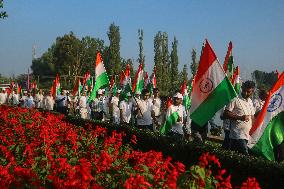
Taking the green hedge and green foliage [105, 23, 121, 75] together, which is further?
green foliage [105, 23, 121, 75]

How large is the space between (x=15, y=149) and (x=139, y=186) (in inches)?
189

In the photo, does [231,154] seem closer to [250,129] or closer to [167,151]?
[250,129]

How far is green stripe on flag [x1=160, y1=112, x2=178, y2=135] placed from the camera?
10.1 m

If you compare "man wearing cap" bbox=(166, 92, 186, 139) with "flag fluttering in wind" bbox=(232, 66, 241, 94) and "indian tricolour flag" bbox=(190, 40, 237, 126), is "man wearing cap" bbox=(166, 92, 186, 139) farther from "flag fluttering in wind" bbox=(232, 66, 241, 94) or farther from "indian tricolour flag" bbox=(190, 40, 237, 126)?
"flag fluttering in wind" bbox=(232, 66, 241, 94)

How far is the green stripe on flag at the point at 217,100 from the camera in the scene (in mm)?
7879

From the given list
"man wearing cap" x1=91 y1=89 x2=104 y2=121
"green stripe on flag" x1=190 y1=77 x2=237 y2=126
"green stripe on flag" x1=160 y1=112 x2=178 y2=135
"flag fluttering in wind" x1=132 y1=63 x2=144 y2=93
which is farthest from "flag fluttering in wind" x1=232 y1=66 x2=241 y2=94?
"man wearing cap" x1=91 y1=89 x2=104 y2=121

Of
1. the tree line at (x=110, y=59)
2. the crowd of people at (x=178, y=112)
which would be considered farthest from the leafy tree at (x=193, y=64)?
the crowd of people at (x=178, y=112)

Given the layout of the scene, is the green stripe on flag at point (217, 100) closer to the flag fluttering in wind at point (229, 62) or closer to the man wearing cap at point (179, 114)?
the man wearing cap at point (179, 114)

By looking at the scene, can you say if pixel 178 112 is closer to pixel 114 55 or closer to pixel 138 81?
pixel 138 81

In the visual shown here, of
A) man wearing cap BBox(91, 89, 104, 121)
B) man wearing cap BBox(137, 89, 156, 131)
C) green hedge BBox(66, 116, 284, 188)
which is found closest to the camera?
green hedge BBox(66, 116, 284, 188)

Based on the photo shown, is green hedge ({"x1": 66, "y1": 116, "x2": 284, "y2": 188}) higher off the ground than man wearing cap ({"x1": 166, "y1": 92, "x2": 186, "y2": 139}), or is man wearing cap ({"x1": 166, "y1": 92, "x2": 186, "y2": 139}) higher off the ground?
man wearing cap ({"x1": 166, "y1": 92, "x2": 186, "y2": 139})

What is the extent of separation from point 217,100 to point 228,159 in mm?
1040

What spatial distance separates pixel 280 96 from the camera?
7.79 meters

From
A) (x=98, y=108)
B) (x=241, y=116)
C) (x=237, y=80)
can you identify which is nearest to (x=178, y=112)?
(x=241, y=116)
